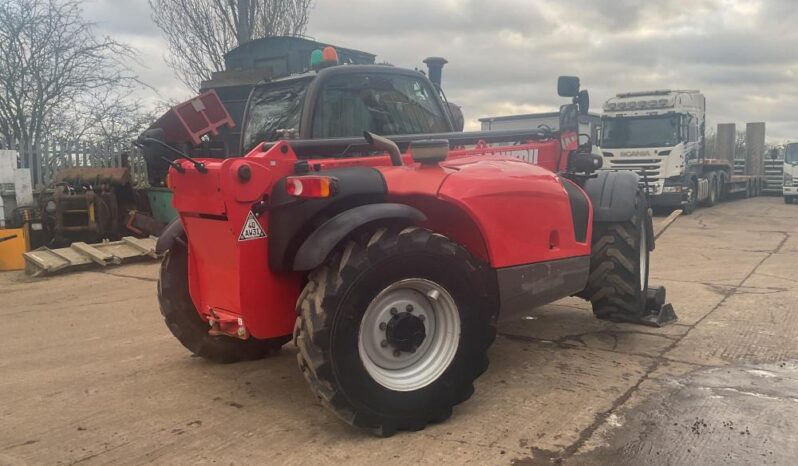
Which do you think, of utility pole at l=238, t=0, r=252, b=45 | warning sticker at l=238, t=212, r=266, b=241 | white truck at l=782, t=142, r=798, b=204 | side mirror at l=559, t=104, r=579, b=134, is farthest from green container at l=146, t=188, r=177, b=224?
white truck at l=782, t=142, r=798, b=204

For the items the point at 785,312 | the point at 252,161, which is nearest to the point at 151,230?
the point at 252,161

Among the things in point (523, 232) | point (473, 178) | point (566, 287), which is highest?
point (473, 178)

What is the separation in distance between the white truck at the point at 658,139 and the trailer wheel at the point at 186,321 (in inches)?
608

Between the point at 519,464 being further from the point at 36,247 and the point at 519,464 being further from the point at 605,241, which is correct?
the point at 36,247

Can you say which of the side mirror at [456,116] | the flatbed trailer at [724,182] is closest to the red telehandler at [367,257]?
the side mirror at [456,116]

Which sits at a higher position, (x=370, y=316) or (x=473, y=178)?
(x=473, y=178)

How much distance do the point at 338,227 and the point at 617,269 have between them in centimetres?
290

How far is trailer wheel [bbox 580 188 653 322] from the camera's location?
529 cm

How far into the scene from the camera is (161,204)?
1240 centimetres

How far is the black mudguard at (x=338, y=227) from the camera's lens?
3.27 m

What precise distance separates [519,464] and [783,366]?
262 centimetres

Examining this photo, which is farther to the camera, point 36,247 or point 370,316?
point 36,247

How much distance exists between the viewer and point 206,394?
4176 millimetres

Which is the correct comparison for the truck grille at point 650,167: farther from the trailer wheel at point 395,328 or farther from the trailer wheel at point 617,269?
the trailer wheel at point 395,328
